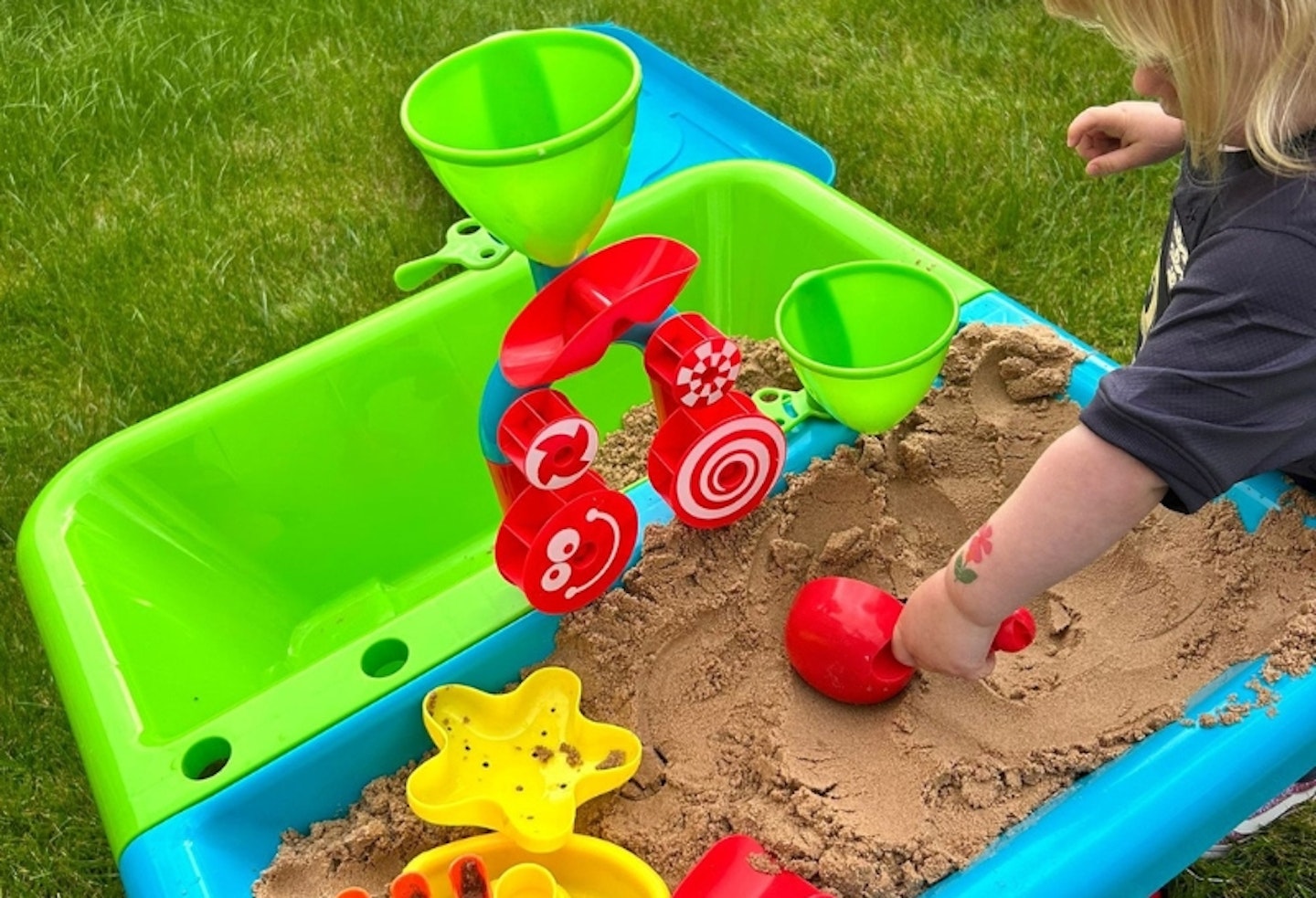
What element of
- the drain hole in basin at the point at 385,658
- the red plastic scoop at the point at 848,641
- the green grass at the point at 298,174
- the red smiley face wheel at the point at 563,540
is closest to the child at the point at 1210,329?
the red plastic scoop at the point at 848,641

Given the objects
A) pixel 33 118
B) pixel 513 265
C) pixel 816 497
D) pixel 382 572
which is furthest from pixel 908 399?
pixel 33 118

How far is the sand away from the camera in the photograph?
0.78 metres

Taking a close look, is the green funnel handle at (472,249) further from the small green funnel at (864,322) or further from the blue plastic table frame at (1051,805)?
the blue plastic table frame at (1051,805)

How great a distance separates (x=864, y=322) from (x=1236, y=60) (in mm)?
366

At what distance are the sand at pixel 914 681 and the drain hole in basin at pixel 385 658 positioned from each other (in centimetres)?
8

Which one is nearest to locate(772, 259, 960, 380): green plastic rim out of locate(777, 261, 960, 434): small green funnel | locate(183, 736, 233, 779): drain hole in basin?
locate(777, 261, 960, 434): small green funnel

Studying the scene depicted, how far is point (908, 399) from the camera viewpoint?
878 millimetres

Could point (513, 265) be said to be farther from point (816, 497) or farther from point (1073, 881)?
point (1073, 881)

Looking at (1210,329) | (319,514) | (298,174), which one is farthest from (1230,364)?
(298,174)

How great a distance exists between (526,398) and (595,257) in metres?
0.10

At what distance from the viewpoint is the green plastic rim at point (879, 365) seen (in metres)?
0.84

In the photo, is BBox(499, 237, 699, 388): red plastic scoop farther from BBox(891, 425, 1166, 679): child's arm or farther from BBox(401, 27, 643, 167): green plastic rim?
BBox(891, 425, 1166, 679): child's arm

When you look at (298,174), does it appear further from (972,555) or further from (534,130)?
(972,555)

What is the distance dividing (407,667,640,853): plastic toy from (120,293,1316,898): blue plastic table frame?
0.11 ft
